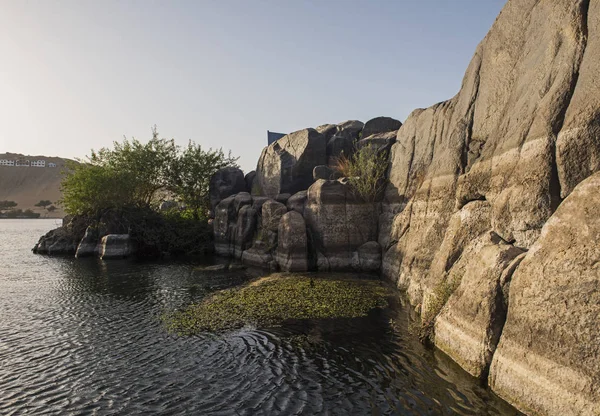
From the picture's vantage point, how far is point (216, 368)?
12500 millimetres

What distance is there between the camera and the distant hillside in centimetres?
16288

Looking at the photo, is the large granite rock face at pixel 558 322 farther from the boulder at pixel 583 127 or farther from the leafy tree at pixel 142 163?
the leafy tree at pixel 142 163

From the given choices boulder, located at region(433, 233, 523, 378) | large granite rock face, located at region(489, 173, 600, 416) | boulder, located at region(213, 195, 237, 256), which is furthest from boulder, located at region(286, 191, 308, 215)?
Result: large granite rock face, located at region(489, 173, 600, 416)

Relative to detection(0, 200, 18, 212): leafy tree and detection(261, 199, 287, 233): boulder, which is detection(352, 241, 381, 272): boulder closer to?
detection(261, 199, 287, 233): boulder

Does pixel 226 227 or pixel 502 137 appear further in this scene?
pixel 226 227

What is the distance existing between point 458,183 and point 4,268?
121 feet

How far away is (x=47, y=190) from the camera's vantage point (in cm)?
17225

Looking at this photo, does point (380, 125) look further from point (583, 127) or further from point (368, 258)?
point (583, 127)

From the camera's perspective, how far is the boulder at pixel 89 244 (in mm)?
39378

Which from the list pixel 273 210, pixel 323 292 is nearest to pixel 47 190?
pixel 273 210

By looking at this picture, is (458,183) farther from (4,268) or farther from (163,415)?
(4,268)

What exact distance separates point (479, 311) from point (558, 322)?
9.28 feet

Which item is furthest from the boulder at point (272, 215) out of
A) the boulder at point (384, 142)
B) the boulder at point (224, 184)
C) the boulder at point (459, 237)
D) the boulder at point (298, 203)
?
the boulder at point (459, 237)

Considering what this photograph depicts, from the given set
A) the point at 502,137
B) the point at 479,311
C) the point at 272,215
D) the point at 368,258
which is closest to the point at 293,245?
the point at 272,215
